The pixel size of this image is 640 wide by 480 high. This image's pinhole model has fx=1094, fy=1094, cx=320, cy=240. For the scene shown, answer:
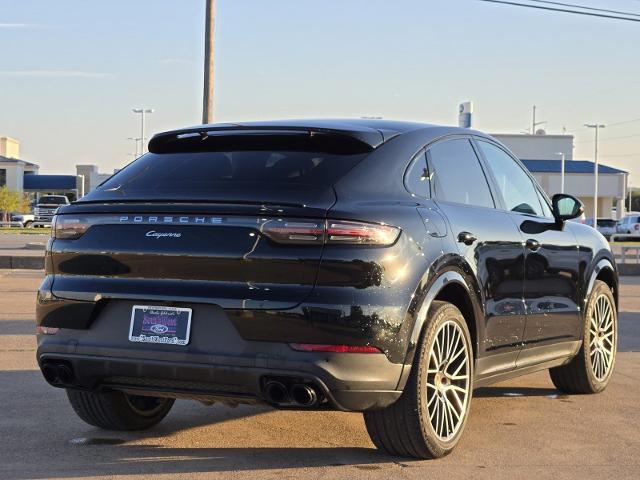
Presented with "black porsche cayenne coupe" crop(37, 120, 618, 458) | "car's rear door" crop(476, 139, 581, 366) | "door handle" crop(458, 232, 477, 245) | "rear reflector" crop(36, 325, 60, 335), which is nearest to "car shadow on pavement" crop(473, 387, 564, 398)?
"car's rear door" crop(476, 139, 581, 366)

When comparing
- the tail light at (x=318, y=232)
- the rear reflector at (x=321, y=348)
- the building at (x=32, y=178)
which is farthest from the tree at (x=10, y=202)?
the rear reflector at (x=321, y=348)

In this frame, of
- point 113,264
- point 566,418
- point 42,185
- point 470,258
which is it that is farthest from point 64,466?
point 42,185

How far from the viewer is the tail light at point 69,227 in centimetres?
541

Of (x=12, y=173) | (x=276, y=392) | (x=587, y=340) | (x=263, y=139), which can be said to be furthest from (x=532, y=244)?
(x=12, y=173)

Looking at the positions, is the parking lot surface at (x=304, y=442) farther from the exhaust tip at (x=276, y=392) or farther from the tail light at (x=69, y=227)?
the tail light at (x=69, y=227)

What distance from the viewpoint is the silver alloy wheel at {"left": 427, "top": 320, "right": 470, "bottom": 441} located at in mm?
5512

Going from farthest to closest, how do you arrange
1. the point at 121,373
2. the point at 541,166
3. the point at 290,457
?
1. the point at 541,166
2. the point at 290,457
3. the point at 121,373

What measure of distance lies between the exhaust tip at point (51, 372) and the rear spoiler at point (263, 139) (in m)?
1.31

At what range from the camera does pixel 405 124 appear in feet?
20.0

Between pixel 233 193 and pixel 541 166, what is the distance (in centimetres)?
8490

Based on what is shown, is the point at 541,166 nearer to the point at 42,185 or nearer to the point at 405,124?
the point at 42,185

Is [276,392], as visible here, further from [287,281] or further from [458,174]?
[458,174]

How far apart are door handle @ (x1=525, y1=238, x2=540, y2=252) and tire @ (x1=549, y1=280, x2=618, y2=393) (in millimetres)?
A: 1011

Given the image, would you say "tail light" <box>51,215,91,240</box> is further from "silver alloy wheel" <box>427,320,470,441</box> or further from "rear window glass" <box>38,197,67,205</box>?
"rear window glass" <box>38,197,67,205</box>
